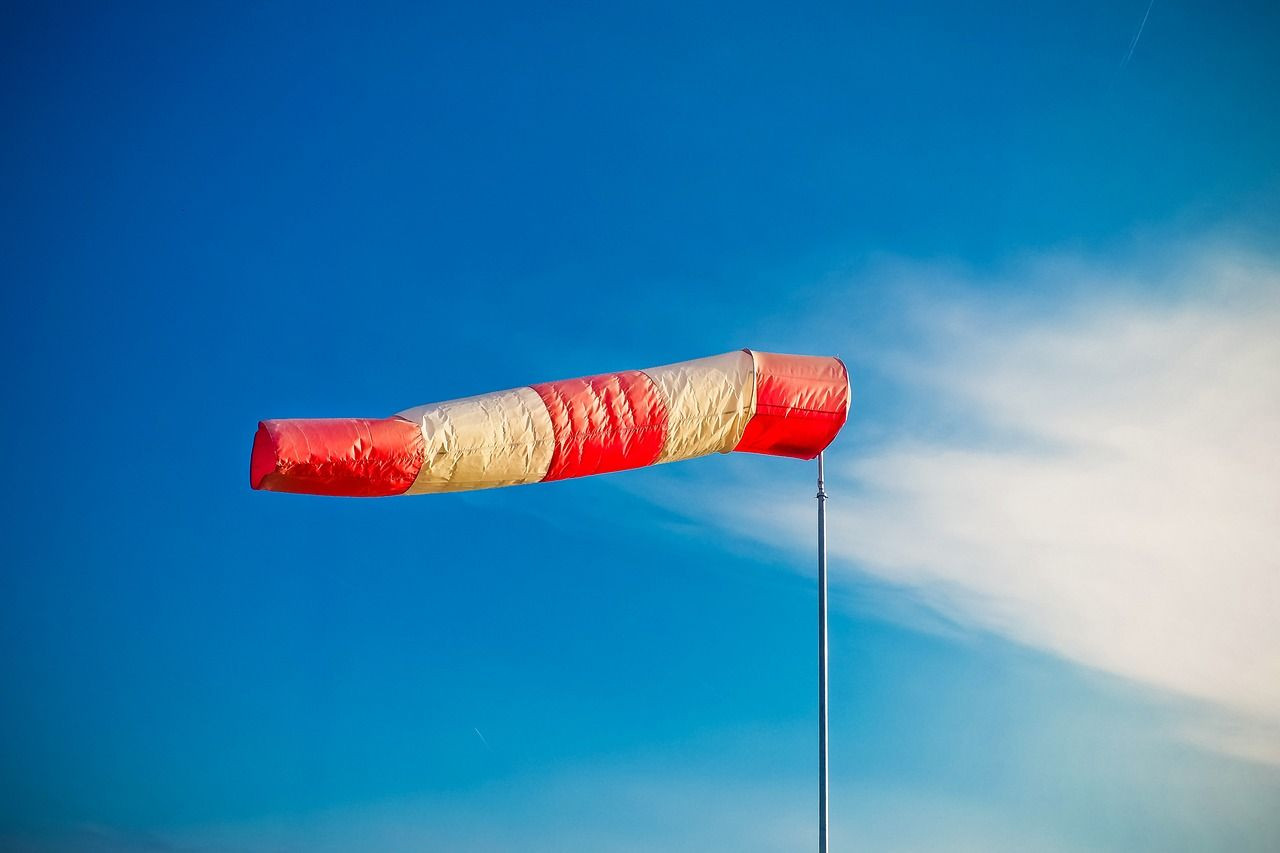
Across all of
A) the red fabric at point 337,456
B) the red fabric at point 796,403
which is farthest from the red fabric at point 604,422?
the red fabric at point 337,456

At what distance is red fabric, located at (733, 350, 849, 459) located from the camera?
9.70 metres

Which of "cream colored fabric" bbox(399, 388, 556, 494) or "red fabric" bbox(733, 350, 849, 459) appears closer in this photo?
"cream colored fabric" bbox(399, 388, 556, 494)

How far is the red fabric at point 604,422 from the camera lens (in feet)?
28.9

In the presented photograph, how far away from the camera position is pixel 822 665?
998 cm

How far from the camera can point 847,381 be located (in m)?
9.91

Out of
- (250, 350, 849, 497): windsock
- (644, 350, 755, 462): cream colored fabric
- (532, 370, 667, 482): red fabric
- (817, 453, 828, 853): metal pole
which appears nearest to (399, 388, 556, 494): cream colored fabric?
(250, 350, 849, 497): windsock

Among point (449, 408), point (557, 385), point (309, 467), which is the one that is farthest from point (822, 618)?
point (309, 467)

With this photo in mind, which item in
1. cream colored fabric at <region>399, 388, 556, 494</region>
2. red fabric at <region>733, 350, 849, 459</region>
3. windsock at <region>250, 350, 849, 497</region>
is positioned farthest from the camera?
red fabric at <region>733, 350, 849, 459</region>

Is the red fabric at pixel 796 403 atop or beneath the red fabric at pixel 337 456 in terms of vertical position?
atop

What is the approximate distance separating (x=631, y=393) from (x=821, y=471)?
211 centimetres

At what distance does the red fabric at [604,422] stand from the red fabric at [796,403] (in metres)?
0.91

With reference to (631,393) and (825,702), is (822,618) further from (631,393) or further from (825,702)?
(631,393)

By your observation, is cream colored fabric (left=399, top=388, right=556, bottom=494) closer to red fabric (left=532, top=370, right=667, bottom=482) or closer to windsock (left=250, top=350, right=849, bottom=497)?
windsock (left=250, top=350, right=849, bottom=497)

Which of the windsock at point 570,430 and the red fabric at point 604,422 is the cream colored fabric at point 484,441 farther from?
the red fabric at point 604,422
